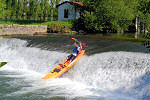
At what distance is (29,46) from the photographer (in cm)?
1580

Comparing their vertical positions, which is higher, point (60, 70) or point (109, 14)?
point (109, 14)

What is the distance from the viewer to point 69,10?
31.2 m

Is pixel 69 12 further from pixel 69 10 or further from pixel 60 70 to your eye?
pixel 60 70

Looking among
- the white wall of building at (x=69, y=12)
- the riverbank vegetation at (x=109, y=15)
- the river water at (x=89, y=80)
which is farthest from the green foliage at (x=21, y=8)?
the river water at (x=89, y=80)

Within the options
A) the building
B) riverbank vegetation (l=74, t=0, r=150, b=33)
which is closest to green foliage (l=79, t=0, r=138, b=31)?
riverbank vegetation (l=74, t=0, r=150, b=33)

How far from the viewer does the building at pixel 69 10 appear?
97.7 ft

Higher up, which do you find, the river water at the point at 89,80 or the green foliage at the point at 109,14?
the green foliage at the point at 109,14

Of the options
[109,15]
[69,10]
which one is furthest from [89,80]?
[69,10]

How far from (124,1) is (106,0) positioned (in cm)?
294

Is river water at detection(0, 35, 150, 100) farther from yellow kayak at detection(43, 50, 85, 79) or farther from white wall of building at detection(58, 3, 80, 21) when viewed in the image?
white wall of building at detection(58, 3, 80, 21)

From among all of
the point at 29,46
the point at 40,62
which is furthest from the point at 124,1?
the point at 40,62

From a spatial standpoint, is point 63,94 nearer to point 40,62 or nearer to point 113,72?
point 113,72

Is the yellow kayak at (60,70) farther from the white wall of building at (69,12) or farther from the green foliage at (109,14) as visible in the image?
the white wall of building at (69,12)

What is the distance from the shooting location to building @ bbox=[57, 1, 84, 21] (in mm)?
29766
